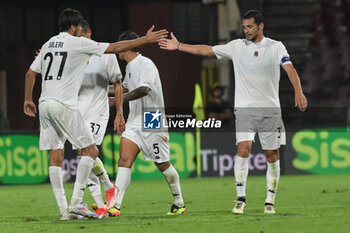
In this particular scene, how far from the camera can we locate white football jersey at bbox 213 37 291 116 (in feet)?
34.2

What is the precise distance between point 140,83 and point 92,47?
1102 mm

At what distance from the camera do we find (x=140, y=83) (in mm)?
10758

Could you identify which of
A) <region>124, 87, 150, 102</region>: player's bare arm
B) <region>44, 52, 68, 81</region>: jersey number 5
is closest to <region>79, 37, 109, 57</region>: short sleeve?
<region>44, 52, 68, 81</region>: jersey number 5

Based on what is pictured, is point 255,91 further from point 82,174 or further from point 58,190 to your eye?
point 58,190

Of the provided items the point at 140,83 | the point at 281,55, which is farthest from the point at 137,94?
the point at 281,55

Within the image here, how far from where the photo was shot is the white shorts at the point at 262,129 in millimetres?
10586

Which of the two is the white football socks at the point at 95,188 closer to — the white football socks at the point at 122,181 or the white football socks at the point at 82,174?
the white football socks at the point at 122,181

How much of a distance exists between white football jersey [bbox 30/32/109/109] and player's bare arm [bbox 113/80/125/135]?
640 mm

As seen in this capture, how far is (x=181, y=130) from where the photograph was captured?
18.7 metres

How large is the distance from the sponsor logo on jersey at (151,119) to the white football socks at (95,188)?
0.86 metres

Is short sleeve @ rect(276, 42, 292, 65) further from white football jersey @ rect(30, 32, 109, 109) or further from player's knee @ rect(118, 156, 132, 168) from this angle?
player's knee @ rect(118, 156, 132, 168)

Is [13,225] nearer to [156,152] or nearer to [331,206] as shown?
[156,152]

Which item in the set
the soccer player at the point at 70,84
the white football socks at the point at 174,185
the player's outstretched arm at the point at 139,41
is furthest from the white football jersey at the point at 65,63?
the white football socks at the point at 174,185

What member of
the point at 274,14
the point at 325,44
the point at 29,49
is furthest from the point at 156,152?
the point at 325,44
